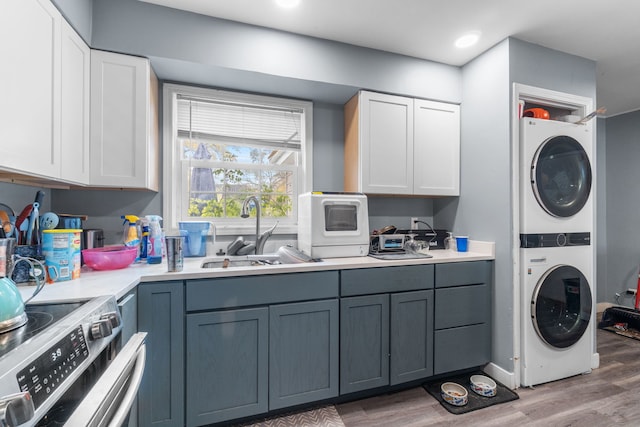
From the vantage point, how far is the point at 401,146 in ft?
7.88

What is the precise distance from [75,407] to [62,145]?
1.26 metres

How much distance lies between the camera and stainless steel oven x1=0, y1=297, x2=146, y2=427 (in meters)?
0.58

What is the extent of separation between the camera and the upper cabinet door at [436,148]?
2455 mm

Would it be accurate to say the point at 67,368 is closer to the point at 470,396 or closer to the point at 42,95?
the point at 42,95

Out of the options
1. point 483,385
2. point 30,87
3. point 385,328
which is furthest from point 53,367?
point 483,385

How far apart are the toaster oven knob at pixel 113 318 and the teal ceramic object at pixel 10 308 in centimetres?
19

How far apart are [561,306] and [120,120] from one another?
130 inches

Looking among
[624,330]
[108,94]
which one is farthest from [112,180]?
[624,330]

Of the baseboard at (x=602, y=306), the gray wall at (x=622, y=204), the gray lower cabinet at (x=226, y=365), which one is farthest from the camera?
the baseboard at (x=602, y=306)

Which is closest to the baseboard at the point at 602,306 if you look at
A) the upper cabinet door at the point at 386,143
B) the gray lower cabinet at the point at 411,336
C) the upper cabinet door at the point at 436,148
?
the upper cabinet door at the point at 436,148

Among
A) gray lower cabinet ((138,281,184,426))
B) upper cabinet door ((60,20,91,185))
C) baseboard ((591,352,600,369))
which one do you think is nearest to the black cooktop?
gray lower cabinet ((138,281,184,426))

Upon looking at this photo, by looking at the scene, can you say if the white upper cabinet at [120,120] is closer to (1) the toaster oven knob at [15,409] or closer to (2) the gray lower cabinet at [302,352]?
(2) the gray lower cabinet at [302,352]

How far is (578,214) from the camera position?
2.24m

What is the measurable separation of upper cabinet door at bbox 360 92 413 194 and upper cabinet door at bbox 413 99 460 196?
0.08 m
